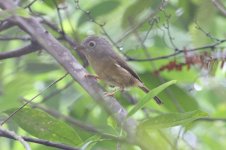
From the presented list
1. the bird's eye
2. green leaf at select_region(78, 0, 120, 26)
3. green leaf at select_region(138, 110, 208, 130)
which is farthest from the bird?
green leaf at select_region(138, 110, 208, 130)

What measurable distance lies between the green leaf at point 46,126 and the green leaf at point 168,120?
1.75 ft

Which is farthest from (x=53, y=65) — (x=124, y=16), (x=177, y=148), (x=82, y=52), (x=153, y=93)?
(x=177, y=148)

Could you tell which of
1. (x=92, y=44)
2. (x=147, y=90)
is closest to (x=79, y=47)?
(x=92, y=44)

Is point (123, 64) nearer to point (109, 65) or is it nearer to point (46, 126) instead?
point (109, 65)

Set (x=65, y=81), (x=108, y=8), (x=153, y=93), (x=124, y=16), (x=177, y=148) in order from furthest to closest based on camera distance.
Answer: (x=65, y=81) < (x=108, y=8) < (x=124, y=16) < (x=153, y=93) < (x=177, y=148)

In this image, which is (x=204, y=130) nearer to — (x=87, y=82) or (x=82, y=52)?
(x=82, y=52)

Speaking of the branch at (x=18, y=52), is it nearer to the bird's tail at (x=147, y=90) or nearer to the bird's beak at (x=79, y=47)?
the bird's beak at (x=79, y=47)

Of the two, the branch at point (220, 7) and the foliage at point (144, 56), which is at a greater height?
the foliage at point (144, 56)

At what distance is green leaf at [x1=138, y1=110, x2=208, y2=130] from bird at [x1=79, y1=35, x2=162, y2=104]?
68.7 inches

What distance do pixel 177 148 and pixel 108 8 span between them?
266cm

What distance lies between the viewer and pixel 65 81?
4.52 metres

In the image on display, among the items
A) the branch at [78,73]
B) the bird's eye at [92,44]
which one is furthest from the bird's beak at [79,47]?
the branch at [78,73]

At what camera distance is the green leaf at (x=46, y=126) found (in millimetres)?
2270

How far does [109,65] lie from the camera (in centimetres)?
389
